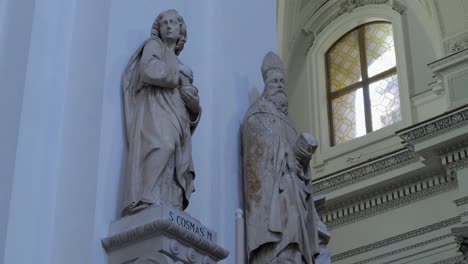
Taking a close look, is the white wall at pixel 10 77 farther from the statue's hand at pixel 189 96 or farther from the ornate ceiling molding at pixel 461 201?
the ornate ceiling molding at pixel 461 201

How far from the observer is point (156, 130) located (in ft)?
16.0

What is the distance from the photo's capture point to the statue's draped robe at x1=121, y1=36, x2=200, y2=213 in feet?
15.6

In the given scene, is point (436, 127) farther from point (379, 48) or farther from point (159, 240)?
point (159, 240)

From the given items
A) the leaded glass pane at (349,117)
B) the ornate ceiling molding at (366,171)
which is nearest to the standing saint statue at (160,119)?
the ornate ceiling molding at (366,171)

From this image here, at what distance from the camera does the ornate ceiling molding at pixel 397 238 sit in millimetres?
13871

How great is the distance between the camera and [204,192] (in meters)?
5.71

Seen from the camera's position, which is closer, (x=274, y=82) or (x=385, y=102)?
(x=274, y=82)

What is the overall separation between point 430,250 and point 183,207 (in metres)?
9.74

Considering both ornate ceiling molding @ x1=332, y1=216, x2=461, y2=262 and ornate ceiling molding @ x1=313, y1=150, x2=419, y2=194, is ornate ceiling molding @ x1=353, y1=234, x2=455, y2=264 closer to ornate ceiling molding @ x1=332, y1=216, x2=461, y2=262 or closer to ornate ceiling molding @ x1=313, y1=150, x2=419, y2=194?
ornate ceiling molding @ x1=332, y1=216, x2=461, y2=262

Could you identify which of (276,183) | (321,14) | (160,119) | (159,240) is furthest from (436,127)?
(159,240)

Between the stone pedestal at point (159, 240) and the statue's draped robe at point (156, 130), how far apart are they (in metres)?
0.14

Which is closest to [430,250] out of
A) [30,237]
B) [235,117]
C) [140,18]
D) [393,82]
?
[393,82]

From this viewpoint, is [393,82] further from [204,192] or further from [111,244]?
[111,244]

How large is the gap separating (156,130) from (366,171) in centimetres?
1041
